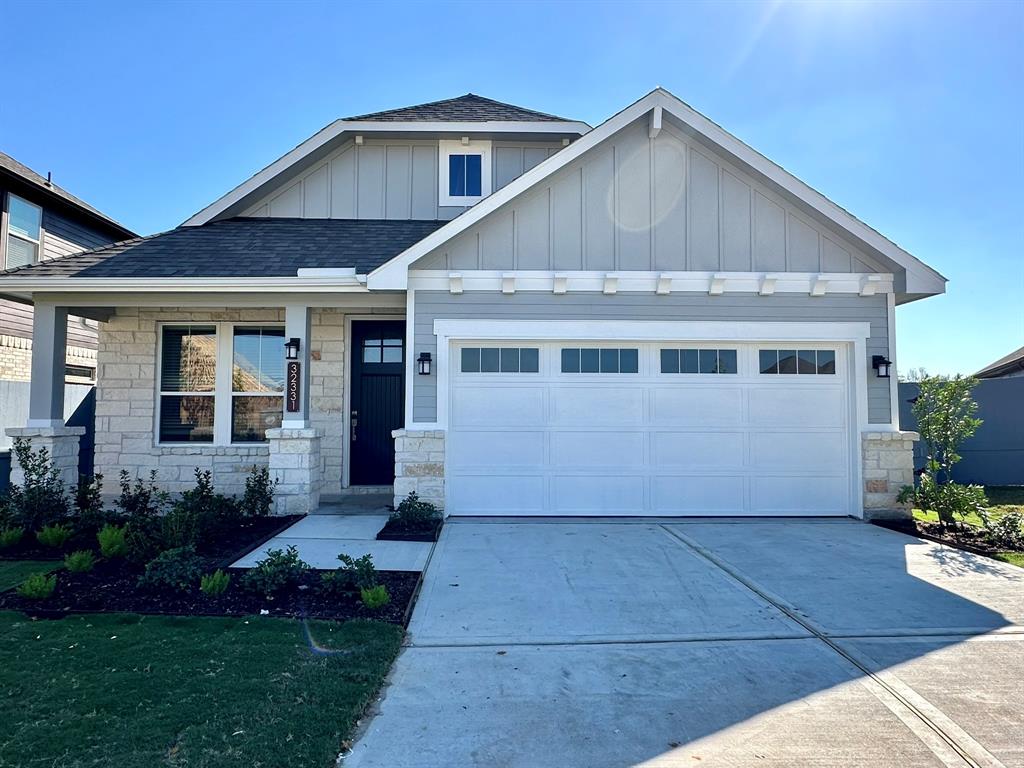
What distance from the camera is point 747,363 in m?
7.74

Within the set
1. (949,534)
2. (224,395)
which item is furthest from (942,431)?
(224,395)

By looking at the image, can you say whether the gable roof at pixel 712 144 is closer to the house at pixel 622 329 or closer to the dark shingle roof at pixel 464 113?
the house at pixel 622 329

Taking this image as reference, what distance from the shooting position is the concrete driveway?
273 cm

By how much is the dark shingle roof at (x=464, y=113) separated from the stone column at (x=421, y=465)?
576cm

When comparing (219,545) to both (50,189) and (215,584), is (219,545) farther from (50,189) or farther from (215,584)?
(50,189)

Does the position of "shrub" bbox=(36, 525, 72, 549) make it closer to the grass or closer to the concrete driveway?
the grass

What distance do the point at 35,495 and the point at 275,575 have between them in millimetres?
4325

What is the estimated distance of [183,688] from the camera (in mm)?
3145

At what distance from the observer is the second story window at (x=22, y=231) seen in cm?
1213

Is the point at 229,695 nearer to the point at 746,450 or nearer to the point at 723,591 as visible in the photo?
the point at 723,591

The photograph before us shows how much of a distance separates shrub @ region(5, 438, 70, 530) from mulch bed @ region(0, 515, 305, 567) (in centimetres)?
28

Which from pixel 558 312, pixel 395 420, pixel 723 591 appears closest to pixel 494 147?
pixel 558 312

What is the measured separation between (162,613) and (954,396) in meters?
8.90

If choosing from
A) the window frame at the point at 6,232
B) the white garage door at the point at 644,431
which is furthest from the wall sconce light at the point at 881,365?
the window frame at the point at 6,232
